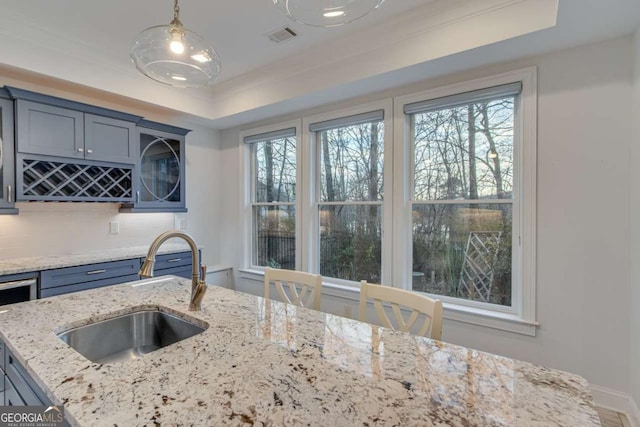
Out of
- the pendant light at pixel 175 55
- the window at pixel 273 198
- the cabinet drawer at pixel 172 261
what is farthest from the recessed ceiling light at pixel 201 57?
the cabinet drawer at pixel 172 261

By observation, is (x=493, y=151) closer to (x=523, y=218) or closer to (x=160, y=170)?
(x=523, y=218)

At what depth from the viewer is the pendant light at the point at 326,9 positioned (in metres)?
1.40

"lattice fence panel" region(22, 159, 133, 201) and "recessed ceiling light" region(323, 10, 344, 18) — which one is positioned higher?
"recessed ceiling light" region(323, 10, 344, 18)

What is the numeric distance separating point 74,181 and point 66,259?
27.7 inches

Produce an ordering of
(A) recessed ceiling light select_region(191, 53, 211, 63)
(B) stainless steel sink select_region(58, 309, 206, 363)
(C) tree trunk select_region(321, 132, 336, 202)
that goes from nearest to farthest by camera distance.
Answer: (B) stainless steel sink select_region(58, 309, 206, 363) → (A) recessed ceiling light select_region(191, 53, 211, 63) → (C) tree trunk select_region(321, 132, 336, 202)

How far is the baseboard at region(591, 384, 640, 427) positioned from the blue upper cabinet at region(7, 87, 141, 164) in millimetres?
4328

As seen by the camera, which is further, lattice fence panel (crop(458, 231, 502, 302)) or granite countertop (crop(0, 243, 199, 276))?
lattice fence panel (crop(458, 231, 502, 302))

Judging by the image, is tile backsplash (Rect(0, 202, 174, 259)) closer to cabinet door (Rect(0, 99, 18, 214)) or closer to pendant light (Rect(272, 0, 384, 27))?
cabinet door (Rect(0, 99, 18, 214))

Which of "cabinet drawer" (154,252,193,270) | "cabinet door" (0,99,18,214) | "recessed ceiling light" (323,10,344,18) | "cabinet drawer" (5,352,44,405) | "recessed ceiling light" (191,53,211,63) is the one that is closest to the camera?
"cabinet drawer" (5,352,44,405)

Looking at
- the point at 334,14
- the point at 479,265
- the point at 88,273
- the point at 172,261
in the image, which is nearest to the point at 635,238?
the point at 479,265

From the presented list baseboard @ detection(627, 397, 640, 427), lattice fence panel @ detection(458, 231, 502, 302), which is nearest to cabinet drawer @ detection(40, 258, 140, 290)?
lattice fence panel @ detection(458, 231, 502, 302)

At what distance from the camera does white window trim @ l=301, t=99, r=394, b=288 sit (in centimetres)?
301

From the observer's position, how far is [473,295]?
2666mm

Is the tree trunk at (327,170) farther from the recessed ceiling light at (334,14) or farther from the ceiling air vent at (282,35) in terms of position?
the recessed ceiling light at (334,14)
